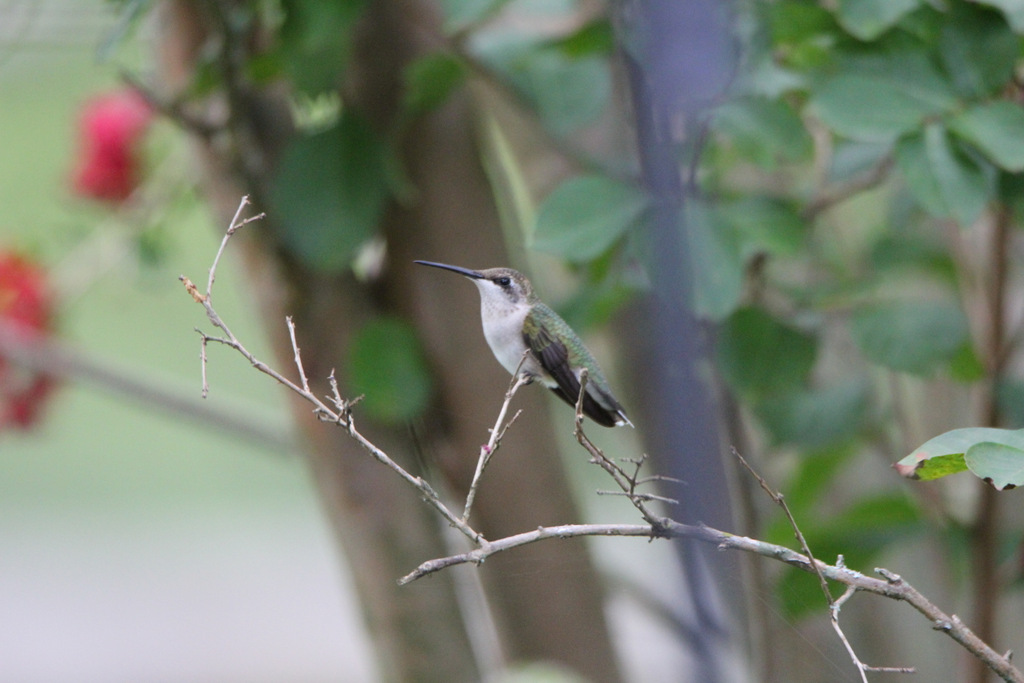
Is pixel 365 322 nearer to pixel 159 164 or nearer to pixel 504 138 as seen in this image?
pixel 504 138

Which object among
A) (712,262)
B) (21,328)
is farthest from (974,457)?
(21,328)

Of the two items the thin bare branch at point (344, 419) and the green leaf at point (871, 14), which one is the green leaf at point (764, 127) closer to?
the green leaf at point (871, 14)

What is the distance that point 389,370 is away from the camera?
861 mm

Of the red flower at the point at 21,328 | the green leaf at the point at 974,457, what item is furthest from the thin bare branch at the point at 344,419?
the red flower at the point at 21,328

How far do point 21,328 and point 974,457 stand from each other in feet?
4.06

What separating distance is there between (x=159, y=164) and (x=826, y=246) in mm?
1004

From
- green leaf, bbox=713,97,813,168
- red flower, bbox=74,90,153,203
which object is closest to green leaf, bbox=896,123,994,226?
green leaf, bbox=713,97,813,168

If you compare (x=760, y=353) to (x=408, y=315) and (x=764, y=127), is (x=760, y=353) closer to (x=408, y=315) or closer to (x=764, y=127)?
(x=764, y=127)

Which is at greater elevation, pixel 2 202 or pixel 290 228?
pixel 2 202

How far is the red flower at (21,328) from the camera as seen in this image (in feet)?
4.16

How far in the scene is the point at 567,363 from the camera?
52 cm

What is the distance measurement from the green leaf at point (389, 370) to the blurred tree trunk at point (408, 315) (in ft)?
0.06

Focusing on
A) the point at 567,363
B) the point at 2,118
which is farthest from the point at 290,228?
the point at 2,118

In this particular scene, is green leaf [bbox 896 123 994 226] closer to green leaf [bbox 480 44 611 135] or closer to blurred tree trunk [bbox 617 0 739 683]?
blurred tree trunk [bbox 617 0 739 683]
